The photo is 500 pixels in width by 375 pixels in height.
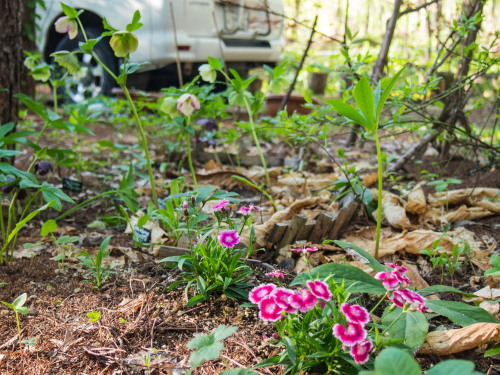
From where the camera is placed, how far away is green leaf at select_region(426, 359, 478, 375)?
0.85 meters

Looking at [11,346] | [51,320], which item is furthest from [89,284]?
[11,346]

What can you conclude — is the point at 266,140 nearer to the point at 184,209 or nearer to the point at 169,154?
the point at 169,154

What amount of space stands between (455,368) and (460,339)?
0.53 meters

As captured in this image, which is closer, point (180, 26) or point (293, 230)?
point (293, 230)

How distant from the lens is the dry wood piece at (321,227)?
6.34ft

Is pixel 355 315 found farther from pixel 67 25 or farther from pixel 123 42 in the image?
pixel 67 25

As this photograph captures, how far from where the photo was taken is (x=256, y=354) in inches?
52.8

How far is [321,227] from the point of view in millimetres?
1957

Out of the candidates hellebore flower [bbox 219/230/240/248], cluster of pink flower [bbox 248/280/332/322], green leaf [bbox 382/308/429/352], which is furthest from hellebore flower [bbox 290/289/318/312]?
hellebore flower [bbox 219/230/240/248]

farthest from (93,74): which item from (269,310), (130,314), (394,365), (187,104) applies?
(394,365)

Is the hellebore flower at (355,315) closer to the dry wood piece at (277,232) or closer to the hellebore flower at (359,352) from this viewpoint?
the hellebore flower at (359,352)

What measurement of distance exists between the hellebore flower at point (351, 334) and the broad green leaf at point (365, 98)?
2.38ft

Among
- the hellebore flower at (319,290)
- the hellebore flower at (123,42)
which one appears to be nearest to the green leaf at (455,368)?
the hellebore flower at (319,290)

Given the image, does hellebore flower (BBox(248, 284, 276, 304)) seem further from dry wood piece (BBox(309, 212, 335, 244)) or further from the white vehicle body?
the white vehicle body
